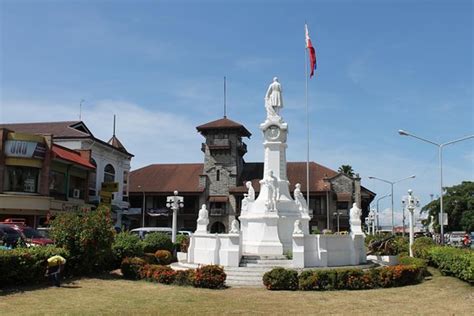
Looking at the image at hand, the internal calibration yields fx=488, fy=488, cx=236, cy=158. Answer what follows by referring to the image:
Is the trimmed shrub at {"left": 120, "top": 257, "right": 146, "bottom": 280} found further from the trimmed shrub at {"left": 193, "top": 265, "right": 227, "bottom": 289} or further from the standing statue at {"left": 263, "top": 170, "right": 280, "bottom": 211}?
the standing statue at {"left": 263, "top": 170, "right": 280, "bottom": 211}

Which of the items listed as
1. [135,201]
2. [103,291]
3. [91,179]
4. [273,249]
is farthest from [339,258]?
[135,201]

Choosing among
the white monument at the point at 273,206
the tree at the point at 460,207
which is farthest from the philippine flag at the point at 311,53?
the tree at the point at 460,207

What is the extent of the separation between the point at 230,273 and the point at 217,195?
139ft

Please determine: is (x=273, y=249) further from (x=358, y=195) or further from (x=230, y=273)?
(x=358, y=195)

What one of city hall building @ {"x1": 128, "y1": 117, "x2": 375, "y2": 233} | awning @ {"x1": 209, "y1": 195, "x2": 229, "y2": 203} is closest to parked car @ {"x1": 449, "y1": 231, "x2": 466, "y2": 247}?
city hall building @ {"x1": 128, "y1": 117, "x2": 375, "y2": 233}

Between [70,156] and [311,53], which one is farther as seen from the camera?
[70,156]

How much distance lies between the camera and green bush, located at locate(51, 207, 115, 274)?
19.4 metres

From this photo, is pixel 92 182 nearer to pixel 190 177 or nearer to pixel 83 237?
pixel 190 177

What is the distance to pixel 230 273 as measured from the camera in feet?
63.1

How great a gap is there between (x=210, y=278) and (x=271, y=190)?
23.9 feet

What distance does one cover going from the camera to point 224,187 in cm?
6181

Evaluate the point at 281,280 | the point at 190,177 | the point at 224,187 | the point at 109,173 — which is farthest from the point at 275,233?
the point at 190,177

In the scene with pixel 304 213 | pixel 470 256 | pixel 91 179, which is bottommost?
pixel 470 256

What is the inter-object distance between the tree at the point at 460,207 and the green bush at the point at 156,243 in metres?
58.6
